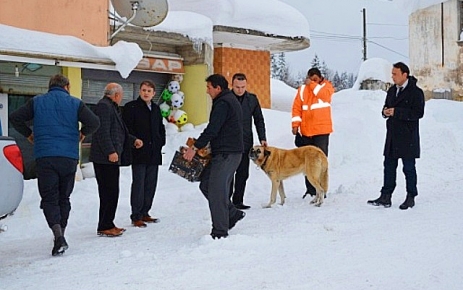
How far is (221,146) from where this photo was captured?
20.1 ft

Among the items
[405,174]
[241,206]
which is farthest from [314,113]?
[241,206]

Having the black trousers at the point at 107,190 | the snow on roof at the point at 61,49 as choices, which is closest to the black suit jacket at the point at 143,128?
the black trousers at the point at 107,190

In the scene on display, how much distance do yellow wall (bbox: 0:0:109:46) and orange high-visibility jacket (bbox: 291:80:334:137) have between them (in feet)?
12.0

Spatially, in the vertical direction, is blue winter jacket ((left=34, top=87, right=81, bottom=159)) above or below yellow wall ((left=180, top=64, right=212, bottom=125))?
below

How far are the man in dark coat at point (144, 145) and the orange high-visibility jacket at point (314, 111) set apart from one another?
95.4 inches

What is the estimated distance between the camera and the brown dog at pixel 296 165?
325 inches

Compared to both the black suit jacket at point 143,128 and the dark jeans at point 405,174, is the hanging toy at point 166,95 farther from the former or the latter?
the dark jeans at point 405,174

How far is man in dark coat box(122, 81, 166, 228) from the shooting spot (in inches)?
289

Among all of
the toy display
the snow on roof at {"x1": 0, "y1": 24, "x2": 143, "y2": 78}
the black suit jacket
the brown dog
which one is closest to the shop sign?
the toy display

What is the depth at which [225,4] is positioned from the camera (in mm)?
14023

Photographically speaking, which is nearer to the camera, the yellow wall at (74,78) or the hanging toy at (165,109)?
the yellow wall at (74,78)

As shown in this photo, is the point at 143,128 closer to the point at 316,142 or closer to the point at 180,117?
the point at 316,142

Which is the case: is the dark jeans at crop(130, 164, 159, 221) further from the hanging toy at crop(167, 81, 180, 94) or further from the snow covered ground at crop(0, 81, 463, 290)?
the hanging toy at crop(167, 81, 180, 94)

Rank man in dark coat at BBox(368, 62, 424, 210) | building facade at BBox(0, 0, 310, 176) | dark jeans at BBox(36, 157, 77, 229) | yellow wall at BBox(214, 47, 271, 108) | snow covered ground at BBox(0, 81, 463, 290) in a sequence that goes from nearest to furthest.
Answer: snow covered ground at BBox(0, 81, 463, 290) → dark jeans at BBox(36, 157, 77, 229) → man in dark coat at BBox(368, 62, 424, 210) → building facade at BBox(0, 0, 310, 176) → yellow wall at BBox(214, 47, 271, 108)
